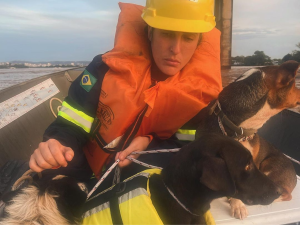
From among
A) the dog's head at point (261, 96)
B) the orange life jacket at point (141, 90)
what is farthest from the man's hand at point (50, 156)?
the dog's head at point (261, 96)

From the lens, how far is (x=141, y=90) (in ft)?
7.41

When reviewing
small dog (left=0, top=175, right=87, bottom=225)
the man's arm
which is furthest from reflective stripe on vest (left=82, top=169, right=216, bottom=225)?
the man's arm

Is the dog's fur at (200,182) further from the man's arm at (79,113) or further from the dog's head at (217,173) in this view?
the man's arm at (79,113)

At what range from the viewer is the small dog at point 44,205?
156 centimetres

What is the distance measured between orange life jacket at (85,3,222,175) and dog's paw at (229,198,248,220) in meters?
0.90

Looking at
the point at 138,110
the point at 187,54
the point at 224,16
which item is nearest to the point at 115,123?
the point at 138,110

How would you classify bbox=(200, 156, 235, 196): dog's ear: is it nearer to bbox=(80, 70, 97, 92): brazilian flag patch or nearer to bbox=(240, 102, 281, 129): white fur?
bbox=(240, 102, 281, 129): white fur

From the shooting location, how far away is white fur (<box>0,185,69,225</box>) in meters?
1.55

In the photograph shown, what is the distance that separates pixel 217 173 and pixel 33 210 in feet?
3.68

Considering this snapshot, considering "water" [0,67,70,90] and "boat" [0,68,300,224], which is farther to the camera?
"water" [0,67,70,90]

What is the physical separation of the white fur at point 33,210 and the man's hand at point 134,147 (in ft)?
2.03

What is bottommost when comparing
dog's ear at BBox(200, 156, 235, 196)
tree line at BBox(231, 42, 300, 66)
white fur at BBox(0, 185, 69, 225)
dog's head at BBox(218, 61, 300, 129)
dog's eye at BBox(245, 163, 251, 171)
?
white fur at BBox(0, 185, 69, 225)

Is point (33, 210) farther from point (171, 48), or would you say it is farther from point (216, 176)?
point (171, 48)

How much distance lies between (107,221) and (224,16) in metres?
5.37
